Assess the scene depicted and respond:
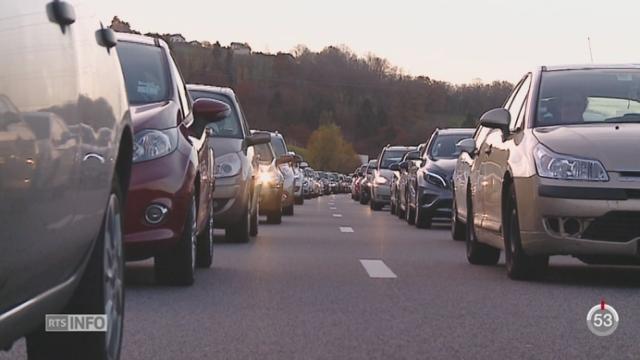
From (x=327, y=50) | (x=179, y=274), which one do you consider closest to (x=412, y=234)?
(x=179, y=274)

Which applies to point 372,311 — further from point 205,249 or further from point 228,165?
point 228,165

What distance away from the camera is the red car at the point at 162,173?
27.3ft

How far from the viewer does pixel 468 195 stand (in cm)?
1154

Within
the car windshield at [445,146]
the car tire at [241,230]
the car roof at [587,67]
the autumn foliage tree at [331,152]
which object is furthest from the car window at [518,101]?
the autumn foliage tree at [331,152]

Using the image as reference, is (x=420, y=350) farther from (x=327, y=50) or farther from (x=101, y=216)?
(x=327, y=50)

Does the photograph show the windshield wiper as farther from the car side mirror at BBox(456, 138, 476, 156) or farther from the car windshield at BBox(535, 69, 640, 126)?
the car side mirror at BBox(456, 138, 476, 156)

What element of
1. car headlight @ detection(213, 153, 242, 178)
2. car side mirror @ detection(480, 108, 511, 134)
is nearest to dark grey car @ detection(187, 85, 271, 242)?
car headlight @ detection(213, 153, 242, 178)

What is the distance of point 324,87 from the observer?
118 meters

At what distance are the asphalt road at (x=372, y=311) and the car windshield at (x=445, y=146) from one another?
795 centimetres

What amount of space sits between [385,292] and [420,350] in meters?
2.60

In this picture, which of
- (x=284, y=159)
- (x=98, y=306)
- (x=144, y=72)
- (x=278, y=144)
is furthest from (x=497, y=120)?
(x=278, y=144)

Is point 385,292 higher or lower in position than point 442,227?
higher

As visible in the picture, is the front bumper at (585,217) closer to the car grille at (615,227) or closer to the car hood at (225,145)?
the car grille at (615,227)

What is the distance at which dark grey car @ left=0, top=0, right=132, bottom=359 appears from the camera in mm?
3250
